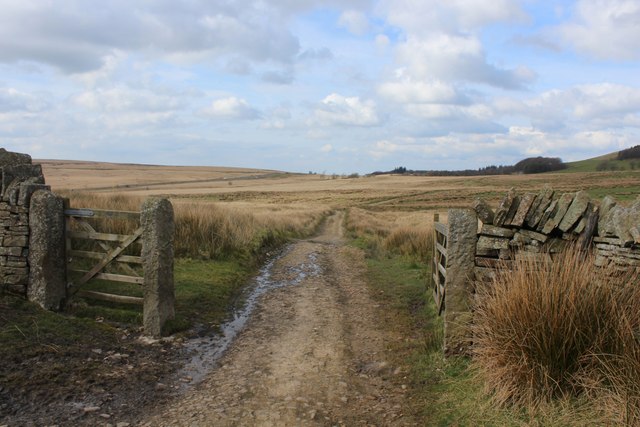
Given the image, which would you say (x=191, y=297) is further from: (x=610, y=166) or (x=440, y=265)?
(x=610, y=166)

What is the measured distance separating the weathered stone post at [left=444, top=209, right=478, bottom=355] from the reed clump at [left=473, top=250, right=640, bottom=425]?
1.14 metres

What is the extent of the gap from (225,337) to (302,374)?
6.69ft

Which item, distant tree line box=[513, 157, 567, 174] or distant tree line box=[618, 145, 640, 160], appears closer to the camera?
distant tree line box=[618, 145, 640, 160]

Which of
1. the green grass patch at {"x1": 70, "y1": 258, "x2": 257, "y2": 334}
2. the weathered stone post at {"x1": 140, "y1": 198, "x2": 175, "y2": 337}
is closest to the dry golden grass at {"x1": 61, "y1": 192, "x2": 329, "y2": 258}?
the green grass patch at {"x1": 70, "y1": 258, "x2": 257, "y2": 334}

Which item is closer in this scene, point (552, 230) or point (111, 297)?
point (552, 230)

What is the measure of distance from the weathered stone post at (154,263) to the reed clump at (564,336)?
494 centimetres

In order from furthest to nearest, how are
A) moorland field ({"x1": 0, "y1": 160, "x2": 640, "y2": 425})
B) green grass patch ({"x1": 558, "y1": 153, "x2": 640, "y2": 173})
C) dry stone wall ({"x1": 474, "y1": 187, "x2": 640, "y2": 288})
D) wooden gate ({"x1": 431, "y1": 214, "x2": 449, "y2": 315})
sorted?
green grass patch ({"x1": 558, "y1": 153, "x2": 640, "y2": 173}) → wooden gate ({"x1": 431, "y1": 214, "x2": 449, "y2": 315}) → dry stone wall ({"x1": 474, "y1": 187, "x2": 640, "y2": 288}) → moorland field ({"x1": 0, "y1": 160, "x2": 640, "y2": 425})

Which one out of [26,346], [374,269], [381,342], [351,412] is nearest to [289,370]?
[351,412]

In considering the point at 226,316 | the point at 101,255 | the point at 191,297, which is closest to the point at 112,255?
the point at 101,255

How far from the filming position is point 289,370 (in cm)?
655

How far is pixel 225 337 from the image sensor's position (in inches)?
A: 315

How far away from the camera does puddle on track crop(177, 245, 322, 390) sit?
6577 millimetres

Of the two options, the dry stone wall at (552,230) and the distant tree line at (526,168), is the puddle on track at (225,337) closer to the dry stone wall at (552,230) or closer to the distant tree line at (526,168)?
the dry stone wall at (552,230)

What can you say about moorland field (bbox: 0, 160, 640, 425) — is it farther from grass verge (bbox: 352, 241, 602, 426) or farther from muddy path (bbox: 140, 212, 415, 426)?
muddy path (bbox: 140, 212, 415, 426)
